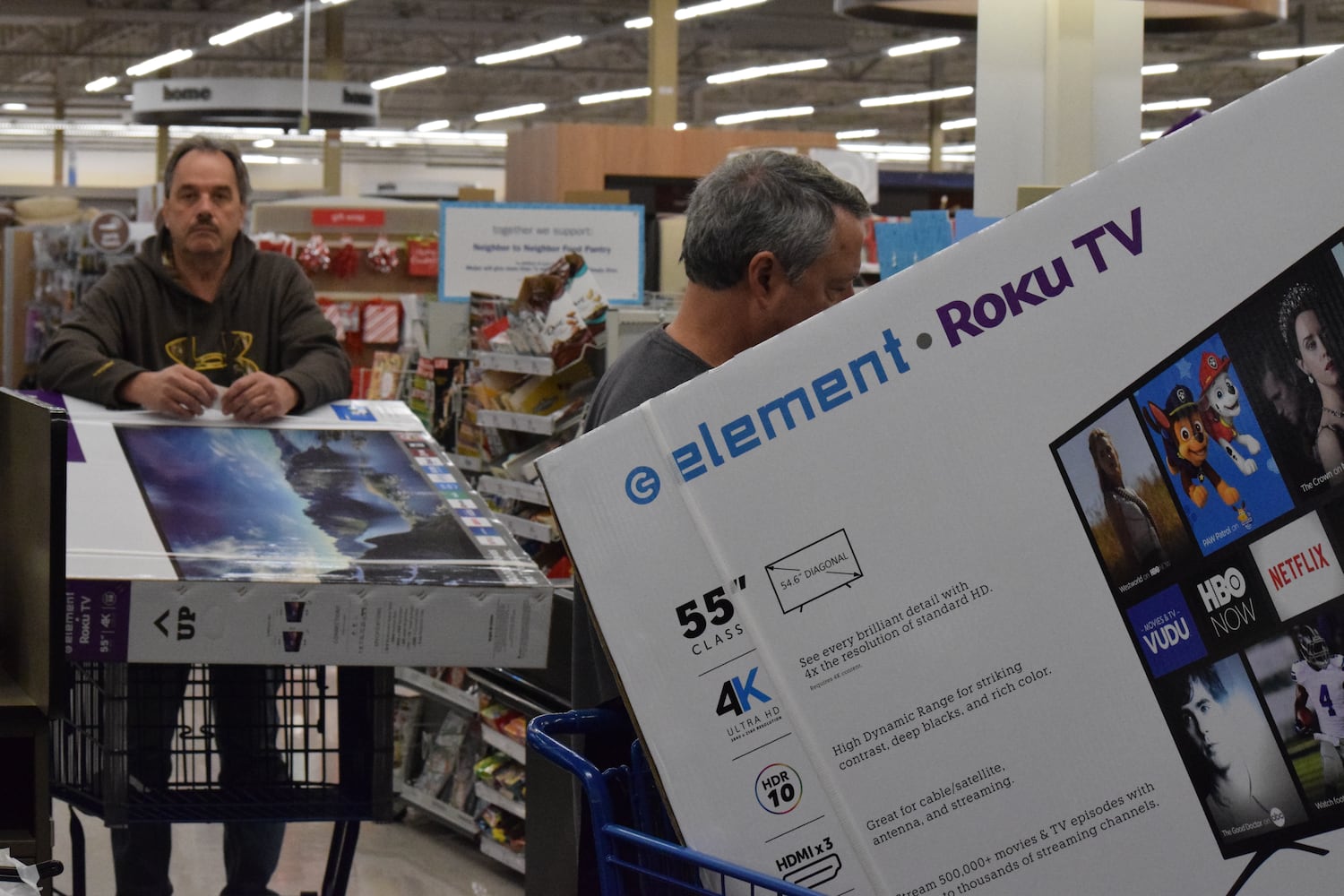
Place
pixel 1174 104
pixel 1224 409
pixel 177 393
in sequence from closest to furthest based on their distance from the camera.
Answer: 1. pixel 1224 409
2. pixel 177 393
3. pixel 1174 104

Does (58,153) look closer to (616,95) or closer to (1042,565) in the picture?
(616,95)

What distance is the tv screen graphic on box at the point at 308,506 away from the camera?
1.99m

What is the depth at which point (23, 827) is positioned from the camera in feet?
5.57

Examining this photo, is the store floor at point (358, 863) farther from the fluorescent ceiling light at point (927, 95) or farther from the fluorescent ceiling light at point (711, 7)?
the fluorescent ceiling light at point (927, 95)

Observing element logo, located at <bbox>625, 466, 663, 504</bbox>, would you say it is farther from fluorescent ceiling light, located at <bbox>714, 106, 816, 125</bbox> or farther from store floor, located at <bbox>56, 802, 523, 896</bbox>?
fluorescent ceiling light, located at <bbox>714, 106, 816, 125</bbox>

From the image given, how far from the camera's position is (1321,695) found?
113 centimetres

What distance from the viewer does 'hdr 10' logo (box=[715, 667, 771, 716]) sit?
116cm

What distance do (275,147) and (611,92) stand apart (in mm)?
11526

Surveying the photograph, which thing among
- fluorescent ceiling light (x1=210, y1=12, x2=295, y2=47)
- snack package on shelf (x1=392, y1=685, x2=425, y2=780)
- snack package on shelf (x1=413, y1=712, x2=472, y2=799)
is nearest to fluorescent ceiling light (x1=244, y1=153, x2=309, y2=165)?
fluorescent ceiling light (x1=210, y1=12, x2=295, y2=47)

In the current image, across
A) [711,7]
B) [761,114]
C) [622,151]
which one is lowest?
[622,151]

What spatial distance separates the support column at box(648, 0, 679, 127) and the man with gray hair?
12760mm

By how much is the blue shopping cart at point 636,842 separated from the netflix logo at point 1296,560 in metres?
0.41

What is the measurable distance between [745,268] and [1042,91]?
2.11m

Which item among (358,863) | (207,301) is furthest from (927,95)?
(207,301)
